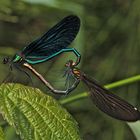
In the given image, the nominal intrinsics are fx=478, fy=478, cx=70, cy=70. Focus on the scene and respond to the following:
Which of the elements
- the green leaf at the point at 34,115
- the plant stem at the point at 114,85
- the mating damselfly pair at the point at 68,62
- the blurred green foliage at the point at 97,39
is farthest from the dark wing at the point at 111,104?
the blurred green foliage at the point at 97,39

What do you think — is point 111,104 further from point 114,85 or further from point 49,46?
point 114,85

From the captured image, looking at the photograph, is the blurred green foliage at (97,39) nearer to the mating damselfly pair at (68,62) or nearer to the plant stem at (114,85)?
the plant stem at (114,85)

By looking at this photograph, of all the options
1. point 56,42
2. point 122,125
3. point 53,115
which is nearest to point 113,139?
point 122,125

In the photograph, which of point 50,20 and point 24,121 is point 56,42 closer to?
point 24,121

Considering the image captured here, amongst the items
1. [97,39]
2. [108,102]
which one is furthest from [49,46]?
[97,39]

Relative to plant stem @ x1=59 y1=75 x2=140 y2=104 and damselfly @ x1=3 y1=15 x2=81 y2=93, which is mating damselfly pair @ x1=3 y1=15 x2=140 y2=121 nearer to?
damselfly @ x1=3 y1=15 x2=81 y2=93

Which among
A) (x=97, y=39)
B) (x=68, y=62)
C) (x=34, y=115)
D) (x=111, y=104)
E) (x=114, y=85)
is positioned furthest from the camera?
(x=97, y=39)

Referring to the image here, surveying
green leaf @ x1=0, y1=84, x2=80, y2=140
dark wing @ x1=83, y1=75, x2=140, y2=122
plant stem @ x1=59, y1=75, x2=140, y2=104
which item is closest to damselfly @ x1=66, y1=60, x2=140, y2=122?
dark wing @ x1=83, y1=75, x2=140, y2=122
